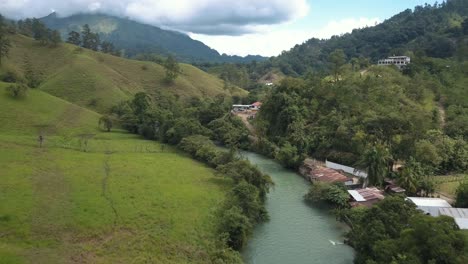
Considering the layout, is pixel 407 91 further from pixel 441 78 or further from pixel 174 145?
pixel 174 145

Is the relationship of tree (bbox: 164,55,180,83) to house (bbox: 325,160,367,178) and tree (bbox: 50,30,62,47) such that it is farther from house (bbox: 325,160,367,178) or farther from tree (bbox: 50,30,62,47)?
house (bbox: 325,160,367,178)

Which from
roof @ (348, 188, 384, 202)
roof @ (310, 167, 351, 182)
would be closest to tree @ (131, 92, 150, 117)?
roof @ (310, 167, 351, 182)

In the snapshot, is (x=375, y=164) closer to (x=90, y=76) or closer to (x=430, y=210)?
(x=430, y=210)

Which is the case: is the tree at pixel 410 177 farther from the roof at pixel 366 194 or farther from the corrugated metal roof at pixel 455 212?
the corrugated metal roof at pixel 455 212

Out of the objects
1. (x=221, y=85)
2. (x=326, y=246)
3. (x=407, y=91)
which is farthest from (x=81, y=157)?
(x=221, y=85)

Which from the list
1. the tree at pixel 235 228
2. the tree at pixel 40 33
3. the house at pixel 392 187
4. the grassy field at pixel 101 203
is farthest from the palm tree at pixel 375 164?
the tree at pixel 40 33

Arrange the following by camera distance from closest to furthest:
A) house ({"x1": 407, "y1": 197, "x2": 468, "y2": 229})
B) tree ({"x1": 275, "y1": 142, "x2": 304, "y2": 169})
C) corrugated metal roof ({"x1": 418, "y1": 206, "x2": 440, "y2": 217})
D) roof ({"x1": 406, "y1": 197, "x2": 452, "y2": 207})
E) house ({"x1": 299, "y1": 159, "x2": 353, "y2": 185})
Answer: house ({"x1": 407, "y1": 197, "x2": 468, "y2": 229})
corrugated metal roof ({"x1": 418, "y1": 206, "x2": 440, "y2": 217})
roof ({"x1": 406, "y1": 197, "x2": 452, "y2": 207})
house ({"x1": 299, "y1": 159, "x2": 353, "y2": 185})
tree ({"x1": 275, "y1": 142, "x2": 304, "y2": 169})
